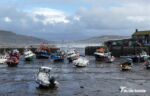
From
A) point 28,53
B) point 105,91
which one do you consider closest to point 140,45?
point 28,53

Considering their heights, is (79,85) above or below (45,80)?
below

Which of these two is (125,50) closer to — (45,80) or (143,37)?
(143,37)

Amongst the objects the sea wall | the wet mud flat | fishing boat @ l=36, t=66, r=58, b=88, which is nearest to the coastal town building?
the sea wall

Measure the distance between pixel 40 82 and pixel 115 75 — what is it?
73.3 feet

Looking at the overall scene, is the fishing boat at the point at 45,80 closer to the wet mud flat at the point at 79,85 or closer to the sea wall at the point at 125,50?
the wet mud flat at the point at 79,85

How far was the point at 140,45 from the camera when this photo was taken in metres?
129

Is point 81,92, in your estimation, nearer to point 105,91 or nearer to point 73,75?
point 105,91

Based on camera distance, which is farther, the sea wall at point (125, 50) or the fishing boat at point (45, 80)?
the sea wall at point (125, 50)

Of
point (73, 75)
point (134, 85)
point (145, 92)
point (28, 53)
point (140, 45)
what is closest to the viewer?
point (145, 92)

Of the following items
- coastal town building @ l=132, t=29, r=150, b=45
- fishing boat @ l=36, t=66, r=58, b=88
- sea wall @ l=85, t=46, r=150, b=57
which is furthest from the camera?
coastal town building @ l=132, t=29, r=150, b=45

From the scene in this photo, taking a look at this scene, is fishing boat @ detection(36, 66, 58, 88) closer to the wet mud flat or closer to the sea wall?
the wet mud flat

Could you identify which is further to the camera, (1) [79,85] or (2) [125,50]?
(2) [125,50]

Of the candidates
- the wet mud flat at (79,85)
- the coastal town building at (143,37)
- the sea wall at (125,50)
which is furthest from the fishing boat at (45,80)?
the coastal town building at (143,37)

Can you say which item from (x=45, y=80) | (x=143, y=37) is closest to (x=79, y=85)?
(x=45, y=80)
